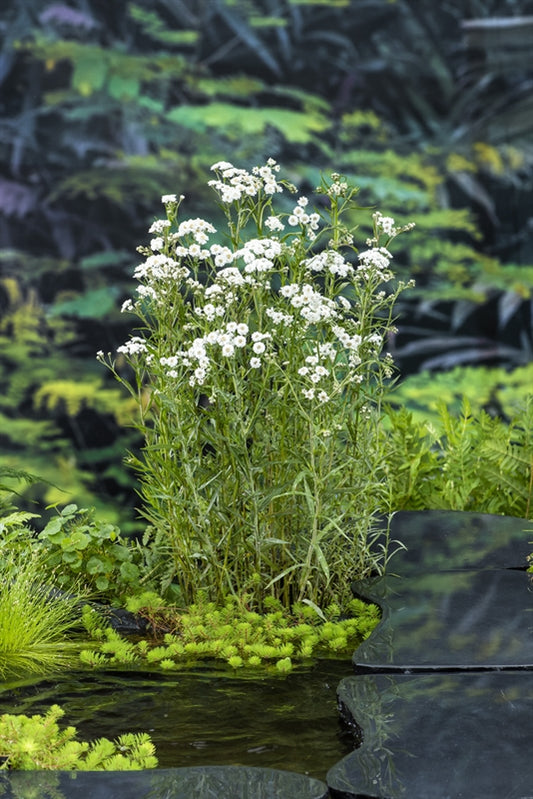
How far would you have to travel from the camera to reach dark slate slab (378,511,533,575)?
2.90 m

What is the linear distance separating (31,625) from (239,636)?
599 mm

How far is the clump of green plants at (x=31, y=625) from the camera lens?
8.15ft

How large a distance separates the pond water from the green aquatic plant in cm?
10

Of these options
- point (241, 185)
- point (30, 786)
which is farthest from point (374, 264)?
point (30, 786)

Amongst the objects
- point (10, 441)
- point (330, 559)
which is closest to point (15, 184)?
point (10, 441)

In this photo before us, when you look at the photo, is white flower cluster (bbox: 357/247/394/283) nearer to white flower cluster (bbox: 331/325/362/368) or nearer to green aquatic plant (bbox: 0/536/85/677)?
white flower cluster (bbox: 331/325/362/368)

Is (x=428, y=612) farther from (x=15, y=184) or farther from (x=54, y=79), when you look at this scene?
(x=54, y=79)

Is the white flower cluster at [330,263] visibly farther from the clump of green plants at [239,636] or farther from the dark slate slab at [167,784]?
the dark slate slab at [167,784]

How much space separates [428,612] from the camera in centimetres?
247

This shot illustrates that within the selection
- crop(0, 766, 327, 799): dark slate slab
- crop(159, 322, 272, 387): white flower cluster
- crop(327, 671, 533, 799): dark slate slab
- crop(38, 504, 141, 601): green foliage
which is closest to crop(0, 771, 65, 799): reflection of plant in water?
crop(0, 766, 327, 799): dark slate slab

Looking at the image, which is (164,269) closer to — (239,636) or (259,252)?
(259,252)

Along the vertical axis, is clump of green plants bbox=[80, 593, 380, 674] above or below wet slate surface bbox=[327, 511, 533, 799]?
below

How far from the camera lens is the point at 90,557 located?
9.93 feet

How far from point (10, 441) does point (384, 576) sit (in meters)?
3.83
